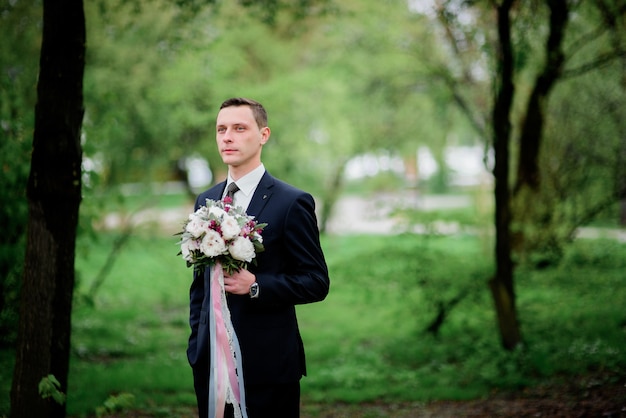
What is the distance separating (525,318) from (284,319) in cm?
645

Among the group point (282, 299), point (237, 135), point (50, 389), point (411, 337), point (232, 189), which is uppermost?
point (237, 135)

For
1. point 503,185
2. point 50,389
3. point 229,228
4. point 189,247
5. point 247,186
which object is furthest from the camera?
point 503,185

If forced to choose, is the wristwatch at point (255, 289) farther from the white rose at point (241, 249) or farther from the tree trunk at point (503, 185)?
the tree trunk at point (503, 185)

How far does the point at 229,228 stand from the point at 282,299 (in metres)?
0.45

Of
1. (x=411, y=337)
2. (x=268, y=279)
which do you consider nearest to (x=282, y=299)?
(x=268, y=279)

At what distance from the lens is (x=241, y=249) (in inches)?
113

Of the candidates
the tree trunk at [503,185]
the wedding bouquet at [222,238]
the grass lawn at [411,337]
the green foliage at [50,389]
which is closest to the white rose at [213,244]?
the wedding bouquet at [222,238]

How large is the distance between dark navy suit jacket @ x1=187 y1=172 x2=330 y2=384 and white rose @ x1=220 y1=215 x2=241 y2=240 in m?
0.27

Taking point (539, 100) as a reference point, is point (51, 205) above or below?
below

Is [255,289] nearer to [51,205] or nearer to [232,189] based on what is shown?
[232,189]

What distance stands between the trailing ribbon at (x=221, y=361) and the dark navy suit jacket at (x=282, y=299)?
0.06 m

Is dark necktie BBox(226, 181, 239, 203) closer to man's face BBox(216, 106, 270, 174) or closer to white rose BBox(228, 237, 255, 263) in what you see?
man's face BBox(216, 106, 270, 174)

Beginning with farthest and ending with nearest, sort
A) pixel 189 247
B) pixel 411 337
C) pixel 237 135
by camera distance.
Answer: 1. pixel 411 337
2. pixel 237 135
3. pixel 189 247

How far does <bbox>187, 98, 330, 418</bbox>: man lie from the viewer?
3.10 metres
